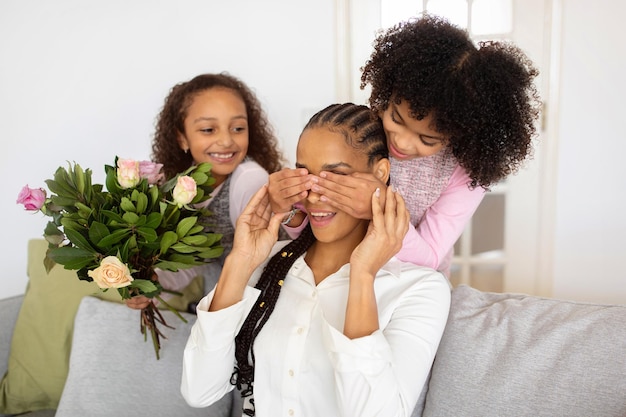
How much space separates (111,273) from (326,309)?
527 millimetres

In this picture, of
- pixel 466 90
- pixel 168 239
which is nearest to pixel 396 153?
pixel 466 90

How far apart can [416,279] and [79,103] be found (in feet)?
6.57

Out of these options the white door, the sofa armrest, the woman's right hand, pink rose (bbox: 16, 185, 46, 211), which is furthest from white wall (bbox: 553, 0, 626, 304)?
the sofa armrest

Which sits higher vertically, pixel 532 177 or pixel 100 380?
pixel 532 177

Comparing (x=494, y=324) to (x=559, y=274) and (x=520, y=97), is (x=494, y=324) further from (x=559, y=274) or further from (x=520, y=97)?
(x=559, y=274)

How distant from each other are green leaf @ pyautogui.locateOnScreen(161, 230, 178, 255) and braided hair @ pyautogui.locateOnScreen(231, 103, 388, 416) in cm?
24

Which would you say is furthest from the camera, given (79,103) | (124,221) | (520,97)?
(79,103)

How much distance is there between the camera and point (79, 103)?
267 centimetres

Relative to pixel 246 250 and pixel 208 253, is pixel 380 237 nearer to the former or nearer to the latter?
pixel 246 250

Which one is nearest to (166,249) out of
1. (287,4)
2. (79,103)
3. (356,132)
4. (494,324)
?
(356,132)

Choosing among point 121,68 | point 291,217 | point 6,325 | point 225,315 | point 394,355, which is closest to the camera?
point 394,355

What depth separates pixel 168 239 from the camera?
146cm

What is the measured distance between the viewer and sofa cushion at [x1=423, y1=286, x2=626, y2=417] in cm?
126

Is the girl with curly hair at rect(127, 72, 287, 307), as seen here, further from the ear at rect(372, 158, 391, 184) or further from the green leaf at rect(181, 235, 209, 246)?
the ear at rect(372, 158, 391, 184)
